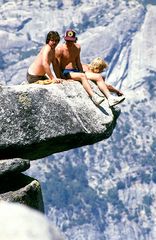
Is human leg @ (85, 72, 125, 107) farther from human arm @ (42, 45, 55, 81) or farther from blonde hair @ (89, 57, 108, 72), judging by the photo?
human arm @ (42, 45, 55, 81)

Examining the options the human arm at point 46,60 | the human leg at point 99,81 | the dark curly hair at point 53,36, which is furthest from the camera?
the human leg at point 99,81

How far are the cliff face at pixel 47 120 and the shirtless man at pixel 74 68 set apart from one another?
154 mm

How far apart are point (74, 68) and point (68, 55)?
0.27 m

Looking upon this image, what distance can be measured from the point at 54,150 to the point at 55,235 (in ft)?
30.6

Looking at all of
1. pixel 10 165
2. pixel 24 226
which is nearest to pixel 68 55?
pixel 10 165

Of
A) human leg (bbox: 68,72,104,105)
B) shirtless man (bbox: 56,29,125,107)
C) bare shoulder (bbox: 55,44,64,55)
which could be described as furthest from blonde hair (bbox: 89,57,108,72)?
bare shoulder (bbox: 55,44,64,55)

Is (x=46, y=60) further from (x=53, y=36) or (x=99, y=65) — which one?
(x=99, y=65)

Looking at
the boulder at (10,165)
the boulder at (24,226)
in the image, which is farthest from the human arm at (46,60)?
the boulder at (24,226)

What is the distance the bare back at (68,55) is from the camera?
14695 millimetres

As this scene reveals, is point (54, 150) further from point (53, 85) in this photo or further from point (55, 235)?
point (55, 235)

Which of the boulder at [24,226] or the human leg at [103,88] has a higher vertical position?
the boulder at [24,226]

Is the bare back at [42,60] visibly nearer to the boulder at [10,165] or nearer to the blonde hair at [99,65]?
the blonde hair at [99,65]

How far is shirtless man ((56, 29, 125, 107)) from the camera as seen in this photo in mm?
14125

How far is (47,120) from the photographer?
12.8m
